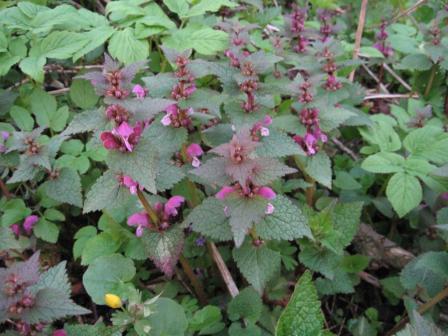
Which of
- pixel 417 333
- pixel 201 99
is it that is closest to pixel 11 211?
pixel 201 99

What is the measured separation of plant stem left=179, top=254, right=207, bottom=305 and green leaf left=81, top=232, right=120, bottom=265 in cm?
28

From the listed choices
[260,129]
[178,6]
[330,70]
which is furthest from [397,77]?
[260,129]

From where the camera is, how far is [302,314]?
45.9 inches

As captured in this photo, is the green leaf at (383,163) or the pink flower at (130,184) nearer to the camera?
the pink flower at (130,184)

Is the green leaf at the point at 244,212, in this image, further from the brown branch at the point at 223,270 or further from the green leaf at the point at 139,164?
the brown branch at the point at 223,270

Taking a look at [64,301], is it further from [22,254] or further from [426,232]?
[426,232]

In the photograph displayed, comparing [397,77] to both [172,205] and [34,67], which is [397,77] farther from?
[34,67]

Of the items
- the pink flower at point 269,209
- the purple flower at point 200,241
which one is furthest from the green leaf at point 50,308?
the purple flower at point 200,241

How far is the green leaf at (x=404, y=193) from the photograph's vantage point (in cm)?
183

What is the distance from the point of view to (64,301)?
45.4 inches

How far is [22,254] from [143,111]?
1.08m

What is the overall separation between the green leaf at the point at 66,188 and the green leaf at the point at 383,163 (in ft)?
4.15

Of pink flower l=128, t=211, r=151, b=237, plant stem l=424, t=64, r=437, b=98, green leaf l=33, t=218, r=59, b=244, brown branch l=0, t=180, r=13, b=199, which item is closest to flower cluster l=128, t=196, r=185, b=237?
pink flower l=128, t=211, r=151, b=237

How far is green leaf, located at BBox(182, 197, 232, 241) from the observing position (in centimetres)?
142
